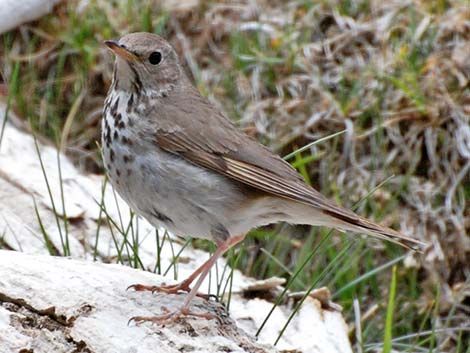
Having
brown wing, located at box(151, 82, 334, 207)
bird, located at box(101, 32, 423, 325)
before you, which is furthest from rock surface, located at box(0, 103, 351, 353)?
brown wing, located at box(151, 82, 334, 207)

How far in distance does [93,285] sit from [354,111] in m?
2.94

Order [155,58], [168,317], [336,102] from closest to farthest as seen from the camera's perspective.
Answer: [168,317]
[155,58]
[336,102]

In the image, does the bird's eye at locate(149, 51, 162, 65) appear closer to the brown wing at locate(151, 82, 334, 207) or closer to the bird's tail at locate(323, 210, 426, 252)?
the brown wing at locate(151, 82, 334, 207)

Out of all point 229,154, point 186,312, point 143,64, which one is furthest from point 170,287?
point 143,64

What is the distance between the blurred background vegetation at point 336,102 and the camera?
19.3ft

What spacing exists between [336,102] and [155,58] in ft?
7.63

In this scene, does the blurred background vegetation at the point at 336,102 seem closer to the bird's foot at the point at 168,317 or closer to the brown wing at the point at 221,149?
the brown wing at the point at 221,149

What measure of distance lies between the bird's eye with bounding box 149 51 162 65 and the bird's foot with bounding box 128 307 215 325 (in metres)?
1.13

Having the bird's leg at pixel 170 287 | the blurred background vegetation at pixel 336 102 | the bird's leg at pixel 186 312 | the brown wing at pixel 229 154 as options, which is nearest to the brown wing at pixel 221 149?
the brown wing at pixel 229 154

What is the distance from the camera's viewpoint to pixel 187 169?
4051mm

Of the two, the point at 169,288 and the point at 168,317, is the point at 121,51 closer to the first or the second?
the point at 169,288

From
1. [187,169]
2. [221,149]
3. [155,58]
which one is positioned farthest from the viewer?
[155,58]

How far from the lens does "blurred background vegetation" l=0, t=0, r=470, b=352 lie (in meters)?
5.87

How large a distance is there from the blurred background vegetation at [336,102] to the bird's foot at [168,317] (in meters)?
1.53
